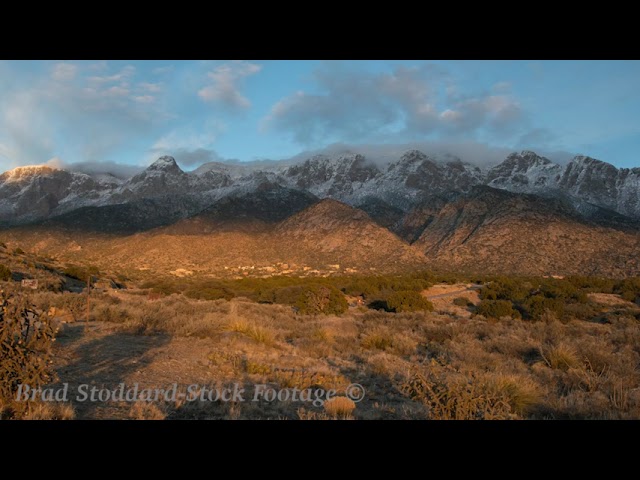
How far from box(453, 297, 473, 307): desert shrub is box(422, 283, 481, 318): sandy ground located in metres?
0.38

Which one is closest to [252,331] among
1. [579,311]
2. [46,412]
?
[46,412]

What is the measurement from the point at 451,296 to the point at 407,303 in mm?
9025

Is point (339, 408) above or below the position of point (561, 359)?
below

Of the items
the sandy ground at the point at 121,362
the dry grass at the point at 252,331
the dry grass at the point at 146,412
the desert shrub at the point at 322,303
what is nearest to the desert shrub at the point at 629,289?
the desert shrub at the point at 322,303

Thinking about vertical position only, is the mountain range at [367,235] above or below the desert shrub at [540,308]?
above

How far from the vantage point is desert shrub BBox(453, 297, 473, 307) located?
3003 centimetres

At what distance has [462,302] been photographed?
1192 inches

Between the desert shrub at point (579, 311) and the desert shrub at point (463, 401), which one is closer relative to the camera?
the desert shrub at point (463, 401)

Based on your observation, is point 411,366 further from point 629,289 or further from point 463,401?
point 629,289

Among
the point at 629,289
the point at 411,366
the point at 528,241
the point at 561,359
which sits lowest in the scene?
the point at 411,366

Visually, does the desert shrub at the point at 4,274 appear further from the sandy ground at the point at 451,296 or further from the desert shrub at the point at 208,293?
the sandy ground at the point at 451,296

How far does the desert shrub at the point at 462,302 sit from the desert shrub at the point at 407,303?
15.4ft

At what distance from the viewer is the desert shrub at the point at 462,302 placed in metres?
30.0
